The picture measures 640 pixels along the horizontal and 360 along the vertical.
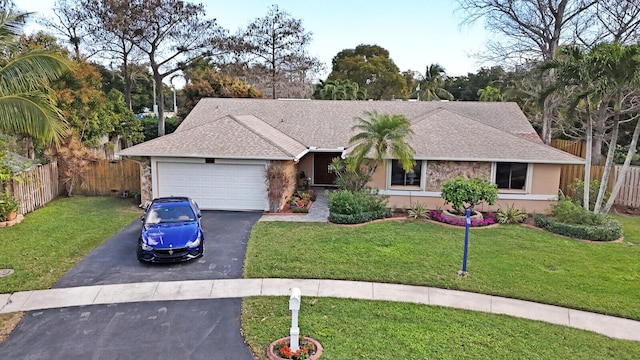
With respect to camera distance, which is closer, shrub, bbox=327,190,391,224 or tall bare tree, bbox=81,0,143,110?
shrub, bbox=327,190,391,224

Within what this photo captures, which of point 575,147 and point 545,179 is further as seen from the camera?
point 575,147

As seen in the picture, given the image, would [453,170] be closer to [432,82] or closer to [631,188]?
[631,188]

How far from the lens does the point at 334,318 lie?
845cm

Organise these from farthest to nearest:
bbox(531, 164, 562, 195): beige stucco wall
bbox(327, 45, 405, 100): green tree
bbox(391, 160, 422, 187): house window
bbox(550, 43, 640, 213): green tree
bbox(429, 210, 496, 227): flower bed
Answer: bbox(327, 45, 405, 100): green tree < bbox(391, 160, 422, 187): house window < bbox(531, 164, 562, 195): beige stucco wall < bbox(429, 210, 496, 227): flower bed < bbox(550, 43, 640, 213): green tree

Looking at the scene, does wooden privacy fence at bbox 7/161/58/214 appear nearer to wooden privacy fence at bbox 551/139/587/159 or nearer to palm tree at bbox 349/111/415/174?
palm tree at bbox 349/111/415/174

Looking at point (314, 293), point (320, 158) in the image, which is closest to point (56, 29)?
point (320, 158)

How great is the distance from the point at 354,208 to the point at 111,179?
457 inches

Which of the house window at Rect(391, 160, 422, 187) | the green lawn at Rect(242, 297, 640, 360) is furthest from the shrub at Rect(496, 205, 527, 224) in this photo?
the green lawn at Rect(242, 297, 640, 360)

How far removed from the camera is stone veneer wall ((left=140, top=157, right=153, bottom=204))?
57.5ft

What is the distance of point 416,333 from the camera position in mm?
7852

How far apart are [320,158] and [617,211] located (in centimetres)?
1380

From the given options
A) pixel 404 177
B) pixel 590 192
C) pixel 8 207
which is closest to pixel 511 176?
pixel 590 192

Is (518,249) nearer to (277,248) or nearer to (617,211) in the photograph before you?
(277,248)

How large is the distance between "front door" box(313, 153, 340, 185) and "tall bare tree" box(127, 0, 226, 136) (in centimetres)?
1935
